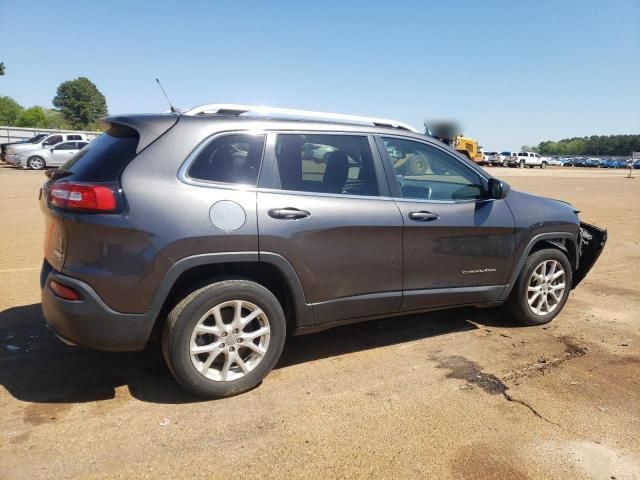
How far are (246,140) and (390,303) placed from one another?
1598 millimetres

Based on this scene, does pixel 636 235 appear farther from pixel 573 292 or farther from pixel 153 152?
pixel 153 152

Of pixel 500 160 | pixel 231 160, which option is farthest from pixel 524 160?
pixel 231 160

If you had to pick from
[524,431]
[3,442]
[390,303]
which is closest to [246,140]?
[390,303]

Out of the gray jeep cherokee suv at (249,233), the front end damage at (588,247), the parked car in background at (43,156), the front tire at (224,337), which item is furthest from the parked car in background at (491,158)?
the front tire at (224,337)

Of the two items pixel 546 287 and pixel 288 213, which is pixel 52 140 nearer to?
pixel 288 213

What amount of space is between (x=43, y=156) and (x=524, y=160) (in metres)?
52.8

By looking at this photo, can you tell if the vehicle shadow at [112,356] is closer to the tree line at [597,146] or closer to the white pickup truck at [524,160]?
the white pickup truck at [524,160]

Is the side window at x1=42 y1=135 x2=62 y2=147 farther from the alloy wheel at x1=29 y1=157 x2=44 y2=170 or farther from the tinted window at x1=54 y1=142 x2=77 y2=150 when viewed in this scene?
the alloy wheel at x1=29 y1=157 x2=44 y2=170

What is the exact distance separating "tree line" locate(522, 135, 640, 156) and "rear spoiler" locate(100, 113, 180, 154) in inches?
5319

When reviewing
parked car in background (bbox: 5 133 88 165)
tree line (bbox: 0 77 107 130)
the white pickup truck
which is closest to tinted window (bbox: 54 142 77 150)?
parked car in background (bbox: 5 133 88 165)

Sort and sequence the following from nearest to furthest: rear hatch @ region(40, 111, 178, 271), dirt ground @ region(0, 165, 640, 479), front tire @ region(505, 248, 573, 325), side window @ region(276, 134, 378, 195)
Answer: dirt ground @ region(0, 165, 640, 479) → rear hatch @ region(40, 111, 178, 271) → side window @ region(276, 134, 378, 195) → front tire @ region(505, 248, 573, 325)

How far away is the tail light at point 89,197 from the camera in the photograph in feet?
9.36

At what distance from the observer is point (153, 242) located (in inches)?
113

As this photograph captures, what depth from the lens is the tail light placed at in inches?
112
